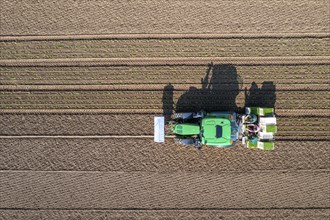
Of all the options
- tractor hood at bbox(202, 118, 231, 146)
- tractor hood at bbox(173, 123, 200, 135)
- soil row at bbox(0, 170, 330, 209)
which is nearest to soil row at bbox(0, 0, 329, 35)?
tractor hood at bbox(202, 118, 231, 146)

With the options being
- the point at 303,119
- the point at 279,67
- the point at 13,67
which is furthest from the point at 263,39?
the point at 13,67

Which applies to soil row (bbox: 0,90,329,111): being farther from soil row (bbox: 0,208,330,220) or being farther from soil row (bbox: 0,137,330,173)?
soil row (bbox: 0,208,330,220)

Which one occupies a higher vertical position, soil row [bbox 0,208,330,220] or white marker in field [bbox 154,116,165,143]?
white marker in field [bbox 154,116,165,143]

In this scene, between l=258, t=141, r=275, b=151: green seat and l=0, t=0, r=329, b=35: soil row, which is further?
l=0, t=0, r=329, b=35: soil row

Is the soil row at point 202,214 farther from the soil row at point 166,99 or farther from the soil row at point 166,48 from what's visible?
the soil row at point 166,48

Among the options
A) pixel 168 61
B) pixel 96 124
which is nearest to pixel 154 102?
pixel 168 61

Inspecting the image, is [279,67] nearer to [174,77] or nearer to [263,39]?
[263,39]
